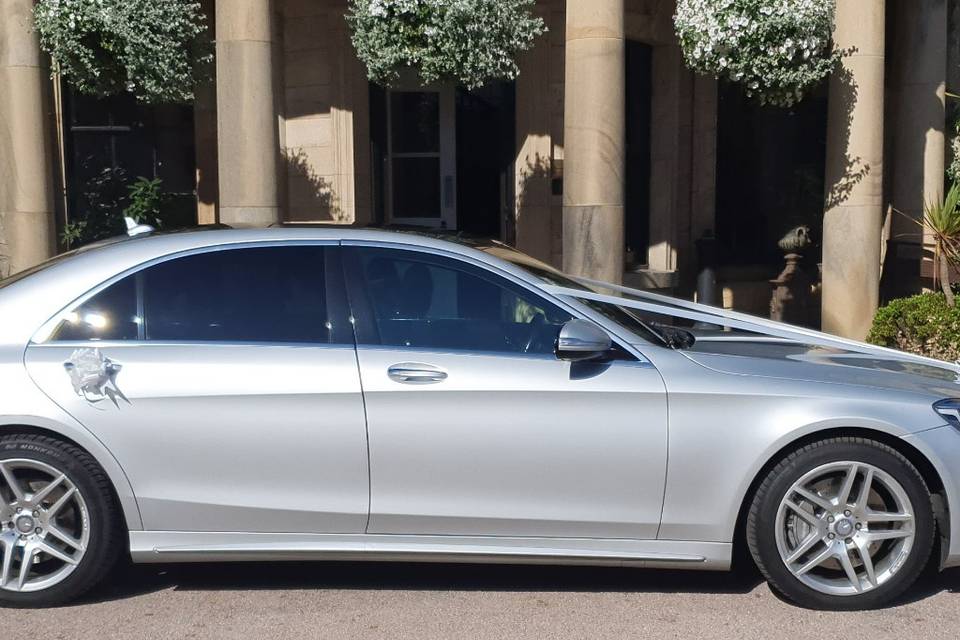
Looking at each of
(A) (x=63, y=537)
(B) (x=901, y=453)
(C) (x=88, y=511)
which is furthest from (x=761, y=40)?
(A) (x=63, y=537)

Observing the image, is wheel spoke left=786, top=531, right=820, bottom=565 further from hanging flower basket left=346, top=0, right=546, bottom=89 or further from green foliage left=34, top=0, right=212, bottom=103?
green foliage left=34, top=0, right=212, bottom=103

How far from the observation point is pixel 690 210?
Answer: 1252 centimetres

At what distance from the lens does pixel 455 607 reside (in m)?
4.56

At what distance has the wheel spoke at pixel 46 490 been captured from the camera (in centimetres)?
445

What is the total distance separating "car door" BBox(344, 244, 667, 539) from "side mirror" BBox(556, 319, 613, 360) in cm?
6

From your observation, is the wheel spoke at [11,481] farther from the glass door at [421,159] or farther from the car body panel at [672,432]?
the glass door at [421,159]

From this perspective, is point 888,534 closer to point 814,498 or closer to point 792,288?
point 814,498

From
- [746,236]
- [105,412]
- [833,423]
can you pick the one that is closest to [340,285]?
[105,412]

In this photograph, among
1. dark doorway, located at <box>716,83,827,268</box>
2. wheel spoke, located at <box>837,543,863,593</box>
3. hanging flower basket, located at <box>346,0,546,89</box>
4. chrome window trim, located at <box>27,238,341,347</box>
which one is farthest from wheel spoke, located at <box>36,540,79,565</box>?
dark doorway, located at <box>716,83,827,268</box>

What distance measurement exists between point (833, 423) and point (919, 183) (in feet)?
24.4

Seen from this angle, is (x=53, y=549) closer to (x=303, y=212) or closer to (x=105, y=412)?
(x=105, y=412)

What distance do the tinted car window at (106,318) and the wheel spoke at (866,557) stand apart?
316 cm

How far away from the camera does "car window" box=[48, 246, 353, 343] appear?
455 centimetres

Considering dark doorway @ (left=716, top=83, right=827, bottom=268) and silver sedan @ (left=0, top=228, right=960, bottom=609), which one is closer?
silver sedan @ (left=0, top=228, right=960, bottom=609)
